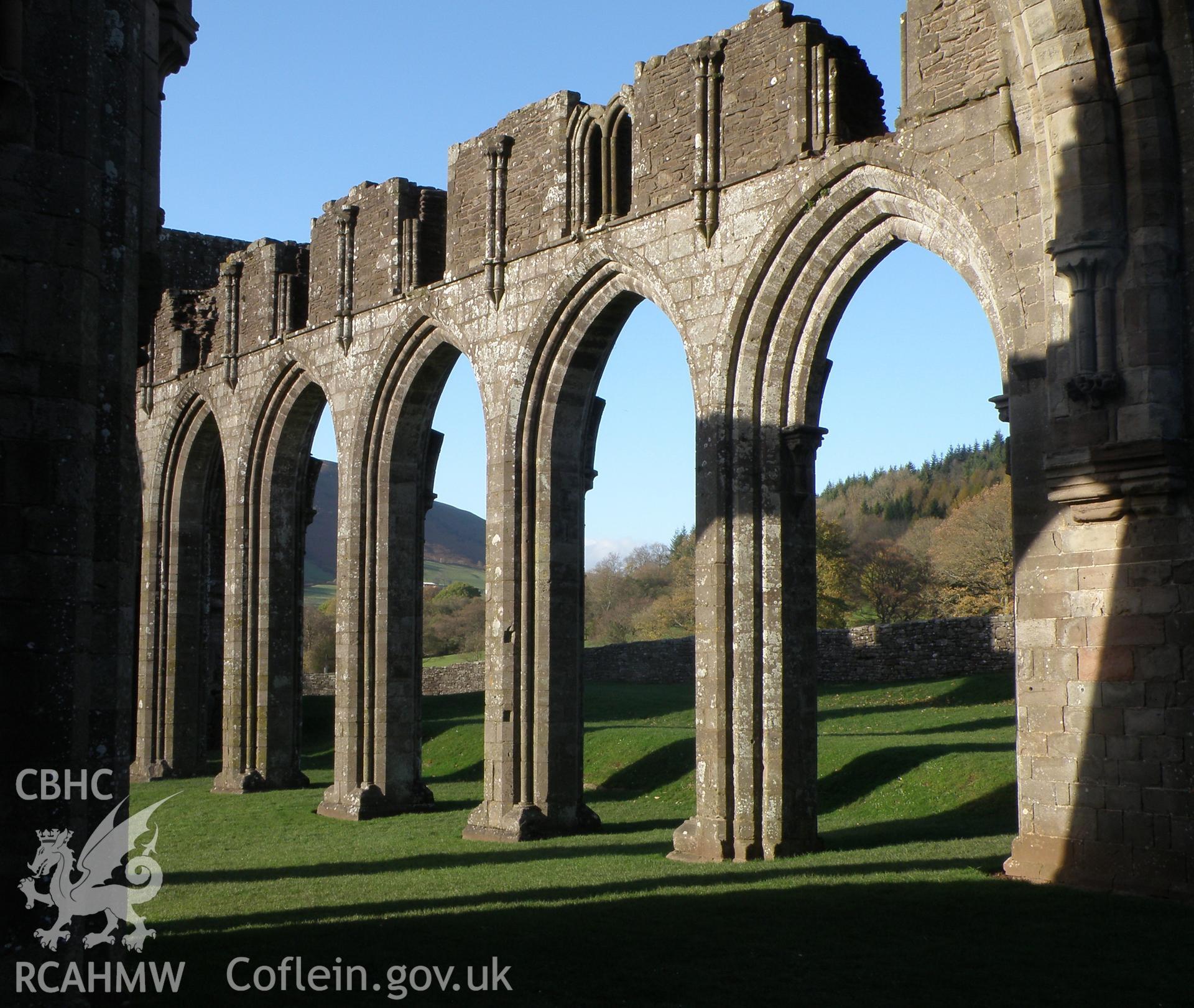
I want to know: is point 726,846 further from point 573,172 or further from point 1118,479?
point 573,172

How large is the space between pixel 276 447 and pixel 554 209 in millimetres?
6074

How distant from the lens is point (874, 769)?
1398 centimetres

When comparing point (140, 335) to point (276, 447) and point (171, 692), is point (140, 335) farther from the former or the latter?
point (171, 692)

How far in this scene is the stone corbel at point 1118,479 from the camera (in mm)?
7543

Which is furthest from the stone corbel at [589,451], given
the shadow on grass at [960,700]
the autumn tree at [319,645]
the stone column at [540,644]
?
the autumn tree at [319,645]

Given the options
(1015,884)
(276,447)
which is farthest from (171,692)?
(1015,884)

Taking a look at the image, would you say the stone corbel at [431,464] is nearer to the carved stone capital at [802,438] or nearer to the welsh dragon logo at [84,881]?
the carved stone capital at [802,438]

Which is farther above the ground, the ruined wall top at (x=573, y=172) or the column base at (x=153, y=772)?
the ruined wall top at (x=573, y=172)

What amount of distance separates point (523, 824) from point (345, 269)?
719cm

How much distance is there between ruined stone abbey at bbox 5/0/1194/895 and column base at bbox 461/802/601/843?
0.04 meters

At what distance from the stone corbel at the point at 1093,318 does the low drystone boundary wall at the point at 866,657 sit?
489 inches

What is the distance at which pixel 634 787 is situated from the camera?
16.0 meters

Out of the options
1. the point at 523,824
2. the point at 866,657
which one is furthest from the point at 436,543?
the point at 523,824

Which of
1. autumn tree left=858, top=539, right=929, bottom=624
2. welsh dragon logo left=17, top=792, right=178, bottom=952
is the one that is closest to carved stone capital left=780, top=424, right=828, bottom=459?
welsh dragon logo left=17, top=792, right=178, bottom=952
